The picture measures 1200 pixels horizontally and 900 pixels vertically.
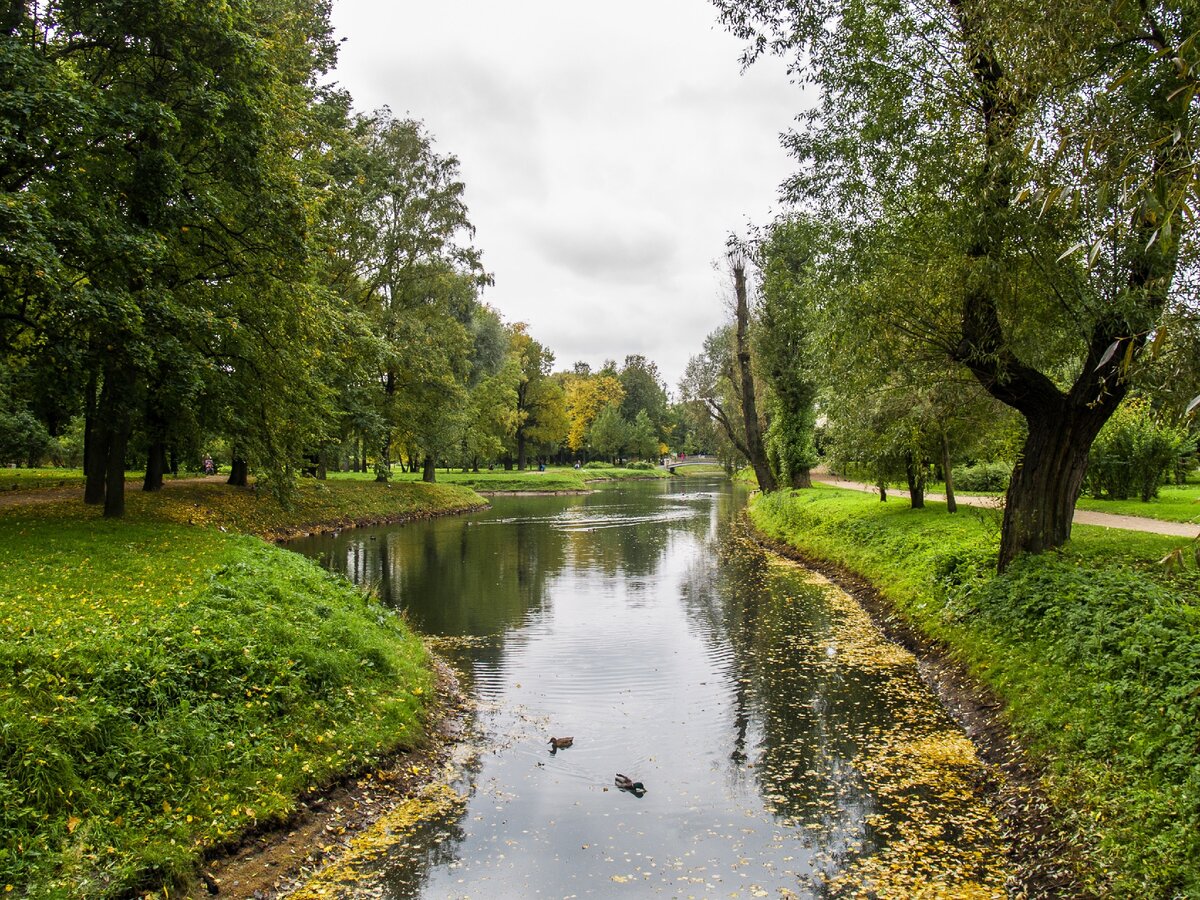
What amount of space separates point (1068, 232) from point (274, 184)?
45.3ft

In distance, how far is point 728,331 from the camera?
1561 inches

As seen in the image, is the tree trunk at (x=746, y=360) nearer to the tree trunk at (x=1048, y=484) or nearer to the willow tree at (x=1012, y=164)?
the willow tree at (x=1012, y=164)

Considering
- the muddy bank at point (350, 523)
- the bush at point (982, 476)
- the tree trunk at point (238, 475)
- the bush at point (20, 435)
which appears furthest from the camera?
the tree trunk at point (238, 475)

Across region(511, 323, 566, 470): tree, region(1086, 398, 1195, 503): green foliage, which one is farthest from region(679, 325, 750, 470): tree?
region(511, 323, 566, 470): tree

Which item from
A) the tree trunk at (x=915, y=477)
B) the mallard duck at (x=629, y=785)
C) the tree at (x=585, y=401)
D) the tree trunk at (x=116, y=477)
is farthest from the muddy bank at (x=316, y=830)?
the tree at (x=585, y=401)

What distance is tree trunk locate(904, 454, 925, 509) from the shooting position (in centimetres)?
2067

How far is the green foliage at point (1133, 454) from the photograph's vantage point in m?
20.9

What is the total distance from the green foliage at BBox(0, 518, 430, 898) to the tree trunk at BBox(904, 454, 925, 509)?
1479 centimetres

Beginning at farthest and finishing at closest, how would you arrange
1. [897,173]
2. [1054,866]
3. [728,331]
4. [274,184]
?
[728,331] → [274,184] → [897,173] → [1054,866]

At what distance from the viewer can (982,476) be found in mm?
29500

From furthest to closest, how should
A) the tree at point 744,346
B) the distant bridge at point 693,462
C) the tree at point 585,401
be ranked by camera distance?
the distant bridge at point 693,462, the tree at point 585,401, the tree at point 744,346

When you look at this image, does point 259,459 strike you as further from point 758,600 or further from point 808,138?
point 808,138

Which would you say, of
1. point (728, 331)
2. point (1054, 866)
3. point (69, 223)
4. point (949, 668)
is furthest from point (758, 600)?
point (728, 331)

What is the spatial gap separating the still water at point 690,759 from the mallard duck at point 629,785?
95 mm
